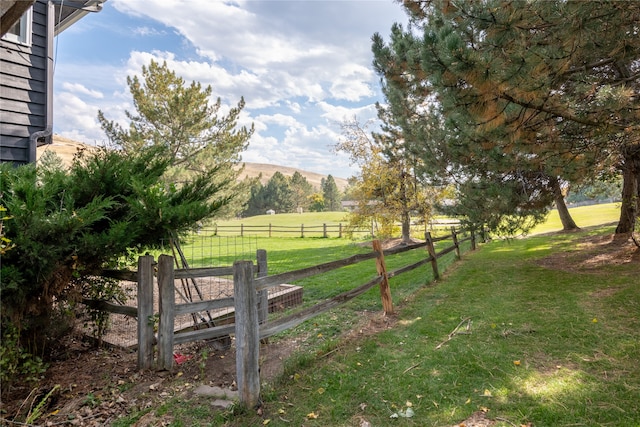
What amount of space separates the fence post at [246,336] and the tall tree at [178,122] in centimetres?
1429

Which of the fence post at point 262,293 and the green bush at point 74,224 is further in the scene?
the fence post at point 262,293

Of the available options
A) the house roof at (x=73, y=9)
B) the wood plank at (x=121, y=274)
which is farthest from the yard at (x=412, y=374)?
the house roof at (x=73, y=9)

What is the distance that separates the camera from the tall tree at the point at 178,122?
16.6m

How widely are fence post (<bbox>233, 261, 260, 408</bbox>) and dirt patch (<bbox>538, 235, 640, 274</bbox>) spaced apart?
782cm

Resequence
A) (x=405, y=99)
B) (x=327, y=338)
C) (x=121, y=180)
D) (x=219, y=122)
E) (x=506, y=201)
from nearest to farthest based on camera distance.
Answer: (x=121, y=180) < (x=327, y=338) < (x=506, y=201) < (x=405, y=99) < (x=219, y=122)

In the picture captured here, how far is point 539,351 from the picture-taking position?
3600 mm

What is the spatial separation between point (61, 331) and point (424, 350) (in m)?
3.78

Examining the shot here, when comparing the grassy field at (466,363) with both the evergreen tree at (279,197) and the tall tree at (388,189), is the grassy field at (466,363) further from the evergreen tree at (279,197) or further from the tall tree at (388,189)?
the evergreen tree at (279,197)

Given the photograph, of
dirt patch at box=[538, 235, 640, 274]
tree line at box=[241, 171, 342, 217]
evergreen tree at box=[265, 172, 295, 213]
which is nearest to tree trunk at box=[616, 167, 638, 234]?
dirt patch at box=[538, 235, 640, 274]

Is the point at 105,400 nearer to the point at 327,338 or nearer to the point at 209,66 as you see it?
the point at 327,338

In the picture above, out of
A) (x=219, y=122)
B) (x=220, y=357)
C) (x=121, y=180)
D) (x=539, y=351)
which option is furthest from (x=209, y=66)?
(x=539, y=351)

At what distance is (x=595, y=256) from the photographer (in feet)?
29.2

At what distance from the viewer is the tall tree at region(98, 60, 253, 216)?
54.6ft

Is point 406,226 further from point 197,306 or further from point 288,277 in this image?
point 197,306
